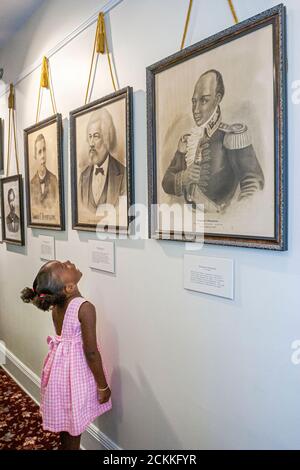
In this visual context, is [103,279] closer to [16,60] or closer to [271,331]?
[271,331]

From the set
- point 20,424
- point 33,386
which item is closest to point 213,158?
point 20,424

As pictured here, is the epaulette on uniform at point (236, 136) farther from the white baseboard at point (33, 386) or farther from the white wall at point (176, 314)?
the white baseboard at point (33, 386)

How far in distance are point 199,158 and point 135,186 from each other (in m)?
0.46

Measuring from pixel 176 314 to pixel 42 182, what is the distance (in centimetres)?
153

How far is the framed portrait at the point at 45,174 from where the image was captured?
94.0 inches

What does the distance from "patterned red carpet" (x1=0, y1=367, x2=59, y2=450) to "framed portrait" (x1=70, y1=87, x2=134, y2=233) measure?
1399 mm

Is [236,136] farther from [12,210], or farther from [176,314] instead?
[12,210]

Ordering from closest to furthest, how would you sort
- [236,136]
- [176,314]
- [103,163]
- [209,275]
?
[236,136]
[209,275]
[176,314]
[103,163]

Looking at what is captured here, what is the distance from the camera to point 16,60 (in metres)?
3.03

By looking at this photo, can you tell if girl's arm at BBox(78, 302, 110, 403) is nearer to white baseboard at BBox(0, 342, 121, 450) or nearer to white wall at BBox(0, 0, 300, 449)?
white wall at BBox(0, 0, 300, 449)

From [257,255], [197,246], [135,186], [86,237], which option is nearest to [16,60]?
[86,237]

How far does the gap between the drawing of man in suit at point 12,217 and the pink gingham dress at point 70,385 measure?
5.06 ft

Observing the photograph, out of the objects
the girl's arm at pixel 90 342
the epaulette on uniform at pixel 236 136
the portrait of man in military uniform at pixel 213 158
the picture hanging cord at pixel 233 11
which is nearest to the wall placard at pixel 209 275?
the portrait of man in military uniform at pixel 213 158

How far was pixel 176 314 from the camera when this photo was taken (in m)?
1.59
